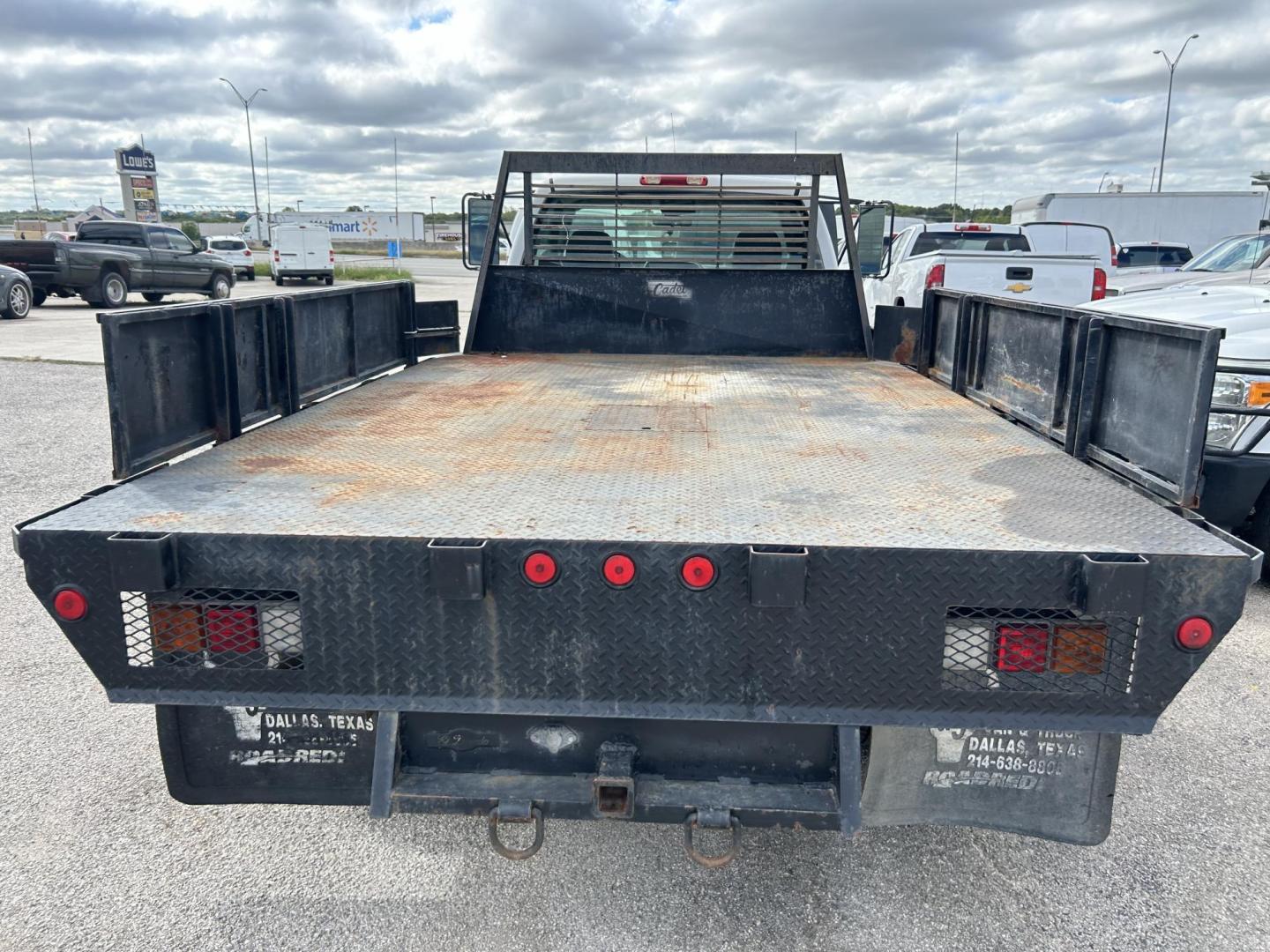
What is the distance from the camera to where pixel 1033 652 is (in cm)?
223

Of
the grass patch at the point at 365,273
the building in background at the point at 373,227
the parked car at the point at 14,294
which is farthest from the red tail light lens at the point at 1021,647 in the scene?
the building in background at the point at 373,227

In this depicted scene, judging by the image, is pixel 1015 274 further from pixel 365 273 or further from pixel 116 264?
pixel 365 273

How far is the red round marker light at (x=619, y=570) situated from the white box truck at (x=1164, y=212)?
28262 mm

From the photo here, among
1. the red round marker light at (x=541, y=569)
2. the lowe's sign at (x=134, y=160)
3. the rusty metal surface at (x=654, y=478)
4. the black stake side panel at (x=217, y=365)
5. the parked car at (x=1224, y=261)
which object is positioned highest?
the lowe's sign at (x=134, y=160)

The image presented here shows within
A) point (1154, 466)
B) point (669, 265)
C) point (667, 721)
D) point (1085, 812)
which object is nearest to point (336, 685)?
point (667, 721)

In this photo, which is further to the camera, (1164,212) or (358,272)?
(358,272)

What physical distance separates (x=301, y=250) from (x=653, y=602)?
1249 inches

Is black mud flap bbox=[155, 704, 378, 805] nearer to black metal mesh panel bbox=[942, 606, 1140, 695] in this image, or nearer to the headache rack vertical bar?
black metal mesh panel bbox=[942, 606, 1140, 695]

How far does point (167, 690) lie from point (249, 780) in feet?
1.37

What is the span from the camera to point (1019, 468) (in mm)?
2918

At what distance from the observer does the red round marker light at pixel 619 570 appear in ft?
7.11

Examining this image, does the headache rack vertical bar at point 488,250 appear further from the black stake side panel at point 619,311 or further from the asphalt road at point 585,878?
the asphalt road at point 585,878

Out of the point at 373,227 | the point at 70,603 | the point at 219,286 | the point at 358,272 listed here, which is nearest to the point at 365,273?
the point at 358,272

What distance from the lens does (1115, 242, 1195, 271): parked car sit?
73.8 ft
